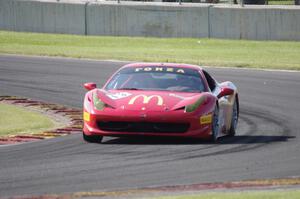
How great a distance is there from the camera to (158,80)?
14742mm

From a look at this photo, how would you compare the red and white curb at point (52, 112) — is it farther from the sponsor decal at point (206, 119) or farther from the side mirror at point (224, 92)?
the sponsor decal at point (206, 119)

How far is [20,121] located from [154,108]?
3930mm

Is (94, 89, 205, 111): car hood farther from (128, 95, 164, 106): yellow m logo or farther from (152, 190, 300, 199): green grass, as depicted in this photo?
(152, 190, 300, 199): green grass

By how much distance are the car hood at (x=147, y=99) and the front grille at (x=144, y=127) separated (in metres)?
0.21

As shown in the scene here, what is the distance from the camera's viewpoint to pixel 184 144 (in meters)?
13.5

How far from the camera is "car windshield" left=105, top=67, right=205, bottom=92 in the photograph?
14586 millimetres

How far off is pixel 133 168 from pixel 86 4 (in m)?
29.0

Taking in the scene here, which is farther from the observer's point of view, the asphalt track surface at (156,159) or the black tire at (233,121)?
the black tire at (233,121)

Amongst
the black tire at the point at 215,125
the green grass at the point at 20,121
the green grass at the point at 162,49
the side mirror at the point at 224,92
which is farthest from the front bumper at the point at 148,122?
the green grass at the point at 162,49

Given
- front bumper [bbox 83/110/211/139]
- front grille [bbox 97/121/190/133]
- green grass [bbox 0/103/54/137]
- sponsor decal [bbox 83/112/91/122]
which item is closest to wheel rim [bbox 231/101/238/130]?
front bumper [bbox 83/110/211/139]

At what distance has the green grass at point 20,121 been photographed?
51.4ft

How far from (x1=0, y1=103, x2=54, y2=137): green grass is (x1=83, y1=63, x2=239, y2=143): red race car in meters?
1.66

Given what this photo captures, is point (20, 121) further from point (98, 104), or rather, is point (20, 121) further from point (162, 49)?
point (162, 49)

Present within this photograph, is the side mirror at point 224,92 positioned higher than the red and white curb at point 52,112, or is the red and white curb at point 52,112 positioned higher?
the side mirror at point 224,92
